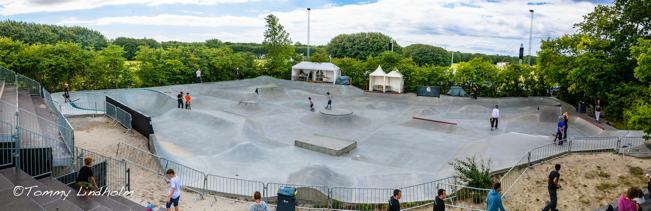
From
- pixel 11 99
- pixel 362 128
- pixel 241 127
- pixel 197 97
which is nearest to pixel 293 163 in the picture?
pixel 241 127

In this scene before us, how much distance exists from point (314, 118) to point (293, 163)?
29.1 ft

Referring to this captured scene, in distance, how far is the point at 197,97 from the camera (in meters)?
33.3

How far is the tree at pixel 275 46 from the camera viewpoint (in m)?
47.9

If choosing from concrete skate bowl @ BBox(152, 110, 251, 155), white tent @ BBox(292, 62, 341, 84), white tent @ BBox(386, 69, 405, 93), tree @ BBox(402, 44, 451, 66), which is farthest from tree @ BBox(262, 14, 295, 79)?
tree @ BBox(402, 44, 451, 66)

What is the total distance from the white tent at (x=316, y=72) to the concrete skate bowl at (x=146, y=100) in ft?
57.0

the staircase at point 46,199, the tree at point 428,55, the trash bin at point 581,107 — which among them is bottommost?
the staircase at point 46,199

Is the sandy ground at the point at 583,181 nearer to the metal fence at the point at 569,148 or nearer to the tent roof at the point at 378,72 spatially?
the metal fence at the point at 569,148

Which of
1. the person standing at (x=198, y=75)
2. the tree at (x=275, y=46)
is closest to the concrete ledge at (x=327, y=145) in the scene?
the person standing at (x=198, y=75)

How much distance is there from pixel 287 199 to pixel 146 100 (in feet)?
79.7

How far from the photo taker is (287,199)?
11.4 meters

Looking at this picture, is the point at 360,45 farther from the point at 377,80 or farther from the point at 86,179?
the point at 86,179

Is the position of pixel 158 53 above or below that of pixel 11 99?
above

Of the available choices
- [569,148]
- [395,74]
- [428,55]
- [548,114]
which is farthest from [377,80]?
[428,55]

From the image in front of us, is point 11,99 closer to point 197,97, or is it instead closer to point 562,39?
point 197,97
